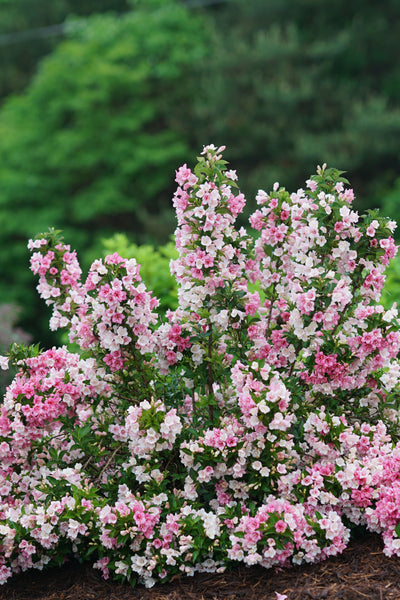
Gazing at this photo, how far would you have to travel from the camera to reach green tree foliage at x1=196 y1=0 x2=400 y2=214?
13.6 metres

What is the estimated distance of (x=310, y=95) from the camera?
1416cm

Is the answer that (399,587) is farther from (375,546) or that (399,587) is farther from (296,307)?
(296,307)

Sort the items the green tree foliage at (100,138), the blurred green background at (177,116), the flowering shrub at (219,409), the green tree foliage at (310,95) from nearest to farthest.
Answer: the flowering shrub at (219,409), the green tree foliage at (310,95), the blurred green background at (177,116), the green tree foliage at (100,138)

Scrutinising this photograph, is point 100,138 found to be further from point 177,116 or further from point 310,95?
point 310,95

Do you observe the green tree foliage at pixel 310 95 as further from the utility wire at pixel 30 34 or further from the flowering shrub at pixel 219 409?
A: the flowering shrub at pixel 219 409

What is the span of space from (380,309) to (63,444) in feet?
5.15

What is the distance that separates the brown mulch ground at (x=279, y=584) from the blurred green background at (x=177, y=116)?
35.4ft

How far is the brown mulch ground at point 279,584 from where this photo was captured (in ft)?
8.45

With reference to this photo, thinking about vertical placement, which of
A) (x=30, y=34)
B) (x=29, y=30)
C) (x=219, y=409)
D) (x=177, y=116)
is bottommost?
(x=219, y=409)

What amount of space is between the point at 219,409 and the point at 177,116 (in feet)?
41.4

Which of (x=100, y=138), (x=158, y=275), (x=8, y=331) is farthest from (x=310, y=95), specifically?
(x=158, y=275)

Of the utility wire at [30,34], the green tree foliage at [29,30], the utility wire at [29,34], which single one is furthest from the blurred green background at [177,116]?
the green tree foliage at [29,30]

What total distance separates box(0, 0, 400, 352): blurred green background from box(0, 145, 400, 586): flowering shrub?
10445 mm

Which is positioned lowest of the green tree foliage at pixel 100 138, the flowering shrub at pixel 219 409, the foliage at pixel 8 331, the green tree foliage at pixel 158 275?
the flowering shrub at pixel 219 409
